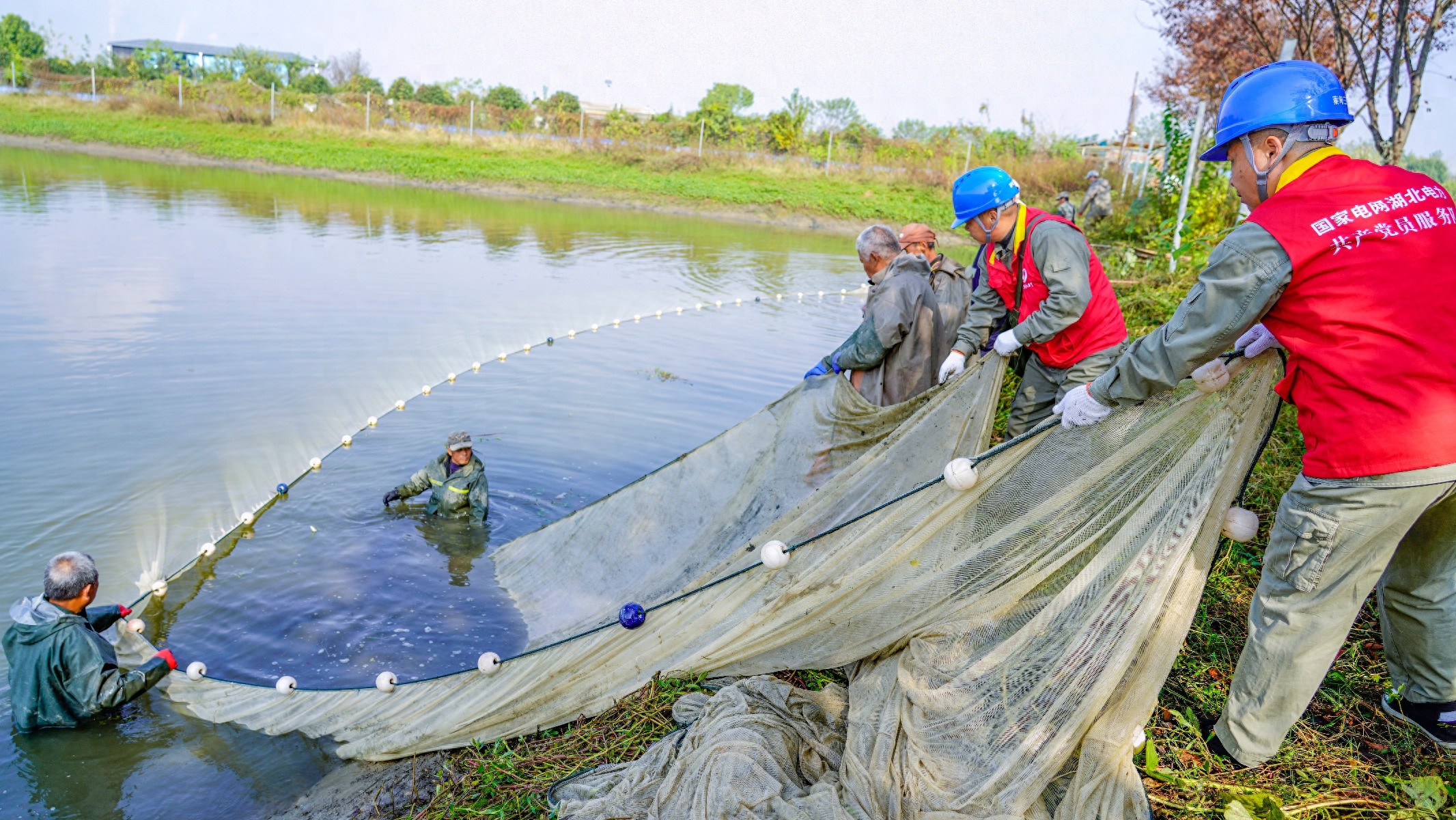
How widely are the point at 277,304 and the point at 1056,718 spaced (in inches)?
485

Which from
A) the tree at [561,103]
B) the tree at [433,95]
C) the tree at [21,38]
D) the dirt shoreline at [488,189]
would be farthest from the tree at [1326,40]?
the tree at [21,38]

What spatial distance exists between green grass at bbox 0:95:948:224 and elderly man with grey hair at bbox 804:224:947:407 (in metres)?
25.4

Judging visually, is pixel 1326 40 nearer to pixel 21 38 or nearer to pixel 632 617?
pixel 632 617

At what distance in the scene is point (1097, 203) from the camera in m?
16.6

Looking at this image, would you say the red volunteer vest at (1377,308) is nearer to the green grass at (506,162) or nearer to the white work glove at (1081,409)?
the white work glove at (1081,409)

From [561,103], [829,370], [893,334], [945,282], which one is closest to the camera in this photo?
[893,334]

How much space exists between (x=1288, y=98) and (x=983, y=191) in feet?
5.89

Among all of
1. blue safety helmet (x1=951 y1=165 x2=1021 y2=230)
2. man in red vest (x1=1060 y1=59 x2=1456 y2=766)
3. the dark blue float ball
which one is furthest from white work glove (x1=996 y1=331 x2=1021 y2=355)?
the dark blue float ball

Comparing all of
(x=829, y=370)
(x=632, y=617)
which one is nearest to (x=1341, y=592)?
(x=632, y=617)

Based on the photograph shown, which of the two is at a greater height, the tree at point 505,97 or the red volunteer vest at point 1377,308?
the tree at point 505,97

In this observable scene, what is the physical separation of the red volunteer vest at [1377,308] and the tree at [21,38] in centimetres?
5817

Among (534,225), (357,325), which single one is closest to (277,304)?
(357,325)

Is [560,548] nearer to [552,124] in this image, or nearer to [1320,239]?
[1320,239]

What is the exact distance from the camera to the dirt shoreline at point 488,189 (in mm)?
29656
